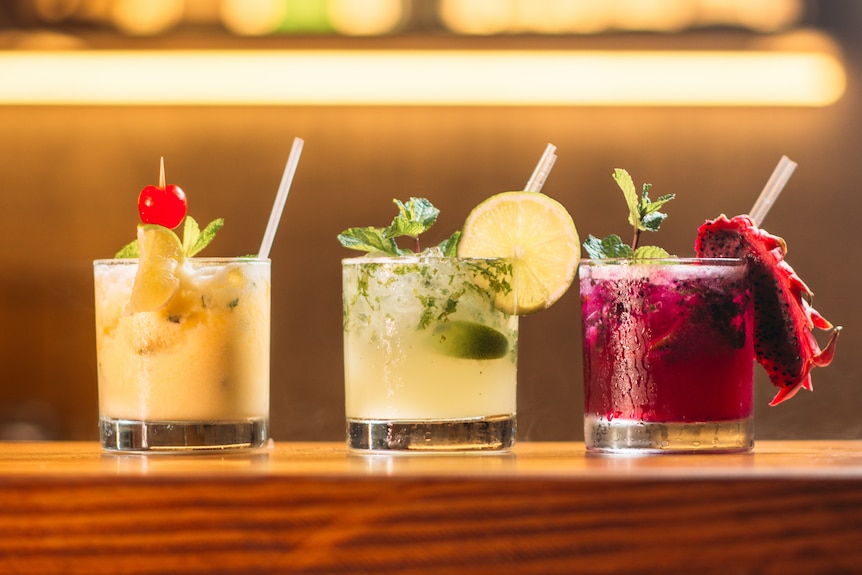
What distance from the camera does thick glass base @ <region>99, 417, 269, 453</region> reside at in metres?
1.10

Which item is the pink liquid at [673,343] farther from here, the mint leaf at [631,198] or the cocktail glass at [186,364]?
the cocktail glass at [186,364]

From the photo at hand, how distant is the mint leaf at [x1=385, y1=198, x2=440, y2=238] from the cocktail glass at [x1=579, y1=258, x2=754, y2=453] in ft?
0.60

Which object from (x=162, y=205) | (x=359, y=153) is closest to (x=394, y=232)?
(x=162, y=205)

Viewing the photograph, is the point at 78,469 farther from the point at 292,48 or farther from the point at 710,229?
the point at 292,48

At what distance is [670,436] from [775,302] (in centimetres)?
18

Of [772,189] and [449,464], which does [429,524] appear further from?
[772,189]

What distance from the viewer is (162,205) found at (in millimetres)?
1134

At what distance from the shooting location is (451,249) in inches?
46.5

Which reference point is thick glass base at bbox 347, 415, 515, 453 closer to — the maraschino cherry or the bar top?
the bar top

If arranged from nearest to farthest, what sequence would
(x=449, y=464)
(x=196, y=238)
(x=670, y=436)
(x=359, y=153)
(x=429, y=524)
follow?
(x=429, y=524)
(x=449, y=464)
(x=670, y=436)
(x=196, y=238)
(x=359, y=153)

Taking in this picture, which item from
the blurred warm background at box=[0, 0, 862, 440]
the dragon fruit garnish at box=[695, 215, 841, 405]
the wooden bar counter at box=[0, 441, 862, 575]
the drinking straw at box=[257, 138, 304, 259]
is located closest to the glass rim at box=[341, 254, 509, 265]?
A: the drinking straw at box=[257, 138, 304, 259]

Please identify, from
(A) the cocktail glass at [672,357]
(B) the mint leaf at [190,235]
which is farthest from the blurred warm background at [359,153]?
(A) the cocktail glass at [672,357]

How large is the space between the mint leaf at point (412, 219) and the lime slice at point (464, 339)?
0.11 metres

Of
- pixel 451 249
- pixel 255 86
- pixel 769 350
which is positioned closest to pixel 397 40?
pixel 255 86
